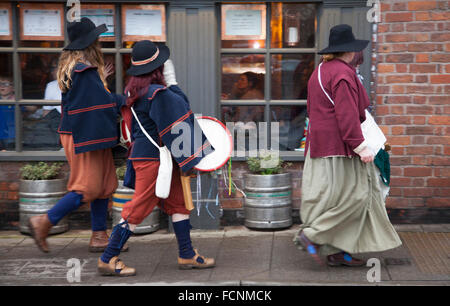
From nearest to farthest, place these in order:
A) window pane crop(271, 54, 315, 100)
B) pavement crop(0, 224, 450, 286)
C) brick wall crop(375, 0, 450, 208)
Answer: pavement crop(0, 224, 450, 286) < brick wall crop(375, 0, 450, 208) < window pane crop(271, 54, 315, 100)

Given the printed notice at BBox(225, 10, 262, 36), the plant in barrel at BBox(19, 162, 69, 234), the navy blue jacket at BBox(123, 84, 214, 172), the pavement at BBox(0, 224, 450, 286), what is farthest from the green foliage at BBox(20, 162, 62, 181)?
the printed notice at BBox(225, 10, 262, 36)

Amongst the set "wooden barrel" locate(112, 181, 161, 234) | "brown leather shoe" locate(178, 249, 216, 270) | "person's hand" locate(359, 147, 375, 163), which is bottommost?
"brown leather shoe" locate(178, 249, 216, 270)

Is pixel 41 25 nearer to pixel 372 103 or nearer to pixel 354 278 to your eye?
pixel 372 103

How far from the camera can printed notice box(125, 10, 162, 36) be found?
6.65m

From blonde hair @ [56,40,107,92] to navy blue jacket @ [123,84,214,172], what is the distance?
85cm

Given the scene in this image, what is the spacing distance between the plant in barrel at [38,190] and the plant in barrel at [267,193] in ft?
6.51

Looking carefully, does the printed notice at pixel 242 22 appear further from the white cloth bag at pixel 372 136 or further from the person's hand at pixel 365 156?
the person's hand at pixel 365 156

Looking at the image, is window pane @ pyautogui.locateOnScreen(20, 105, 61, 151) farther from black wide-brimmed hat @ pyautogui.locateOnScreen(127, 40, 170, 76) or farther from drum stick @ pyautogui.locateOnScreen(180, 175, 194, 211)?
drum stick @ pyautogui.locateOnScreen(180, 175, 194, 211)

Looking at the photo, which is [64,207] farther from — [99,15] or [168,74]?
[99,15]

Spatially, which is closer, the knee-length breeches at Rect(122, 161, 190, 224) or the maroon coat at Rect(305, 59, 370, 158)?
the maroon coat at Rect(305, 59, 370, 158)

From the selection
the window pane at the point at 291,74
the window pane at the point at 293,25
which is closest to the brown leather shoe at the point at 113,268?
the window pane at the point at 291,74

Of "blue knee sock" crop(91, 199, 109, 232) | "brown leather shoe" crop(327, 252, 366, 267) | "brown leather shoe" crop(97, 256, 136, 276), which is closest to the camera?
"brown leather shoe" crop(97, 256, 136, 276)

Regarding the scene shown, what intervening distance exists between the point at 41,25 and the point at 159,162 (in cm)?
268

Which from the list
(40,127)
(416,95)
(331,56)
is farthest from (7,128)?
(416,95)
